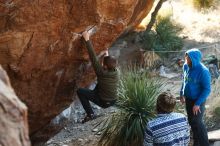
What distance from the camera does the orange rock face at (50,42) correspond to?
719 centimetres

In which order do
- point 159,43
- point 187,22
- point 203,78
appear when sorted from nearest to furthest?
point 203,78 → point 159,43 → point 187,22

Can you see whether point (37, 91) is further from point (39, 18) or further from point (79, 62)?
point (39, 18)

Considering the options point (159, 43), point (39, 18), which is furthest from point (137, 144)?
point (159, 43)

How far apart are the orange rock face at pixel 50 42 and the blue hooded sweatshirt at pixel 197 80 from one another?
1525 mm

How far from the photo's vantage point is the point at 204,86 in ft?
23.2

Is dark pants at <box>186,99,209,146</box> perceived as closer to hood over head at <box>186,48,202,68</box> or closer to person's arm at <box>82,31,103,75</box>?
hood over head at <box>186,48,202,68</box>

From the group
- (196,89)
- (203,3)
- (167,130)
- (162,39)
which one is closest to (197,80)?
(196,89)

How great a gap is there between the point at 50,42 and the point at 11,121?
4355 millimetres

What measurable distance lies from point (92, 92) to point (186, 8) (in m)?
13.2

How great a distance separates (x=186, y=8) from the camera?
67.9ft

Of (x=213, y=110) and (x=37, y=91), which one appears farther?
(x=213, y=110)

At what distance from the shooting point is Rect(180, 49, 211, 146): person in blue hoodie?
278 inches

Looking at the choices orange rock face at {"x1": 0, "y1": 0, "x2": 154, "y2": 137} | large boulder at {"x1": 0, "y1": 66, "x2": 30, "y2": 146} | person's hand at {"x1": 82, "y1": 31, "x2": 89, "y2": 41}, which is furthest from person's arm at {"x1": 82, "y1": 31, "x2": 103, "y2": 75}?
large boulder at {"x1": 0, "y1": 66, "x2": 30, "y2": 146}

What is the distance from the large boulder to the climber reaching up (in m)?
4.20
